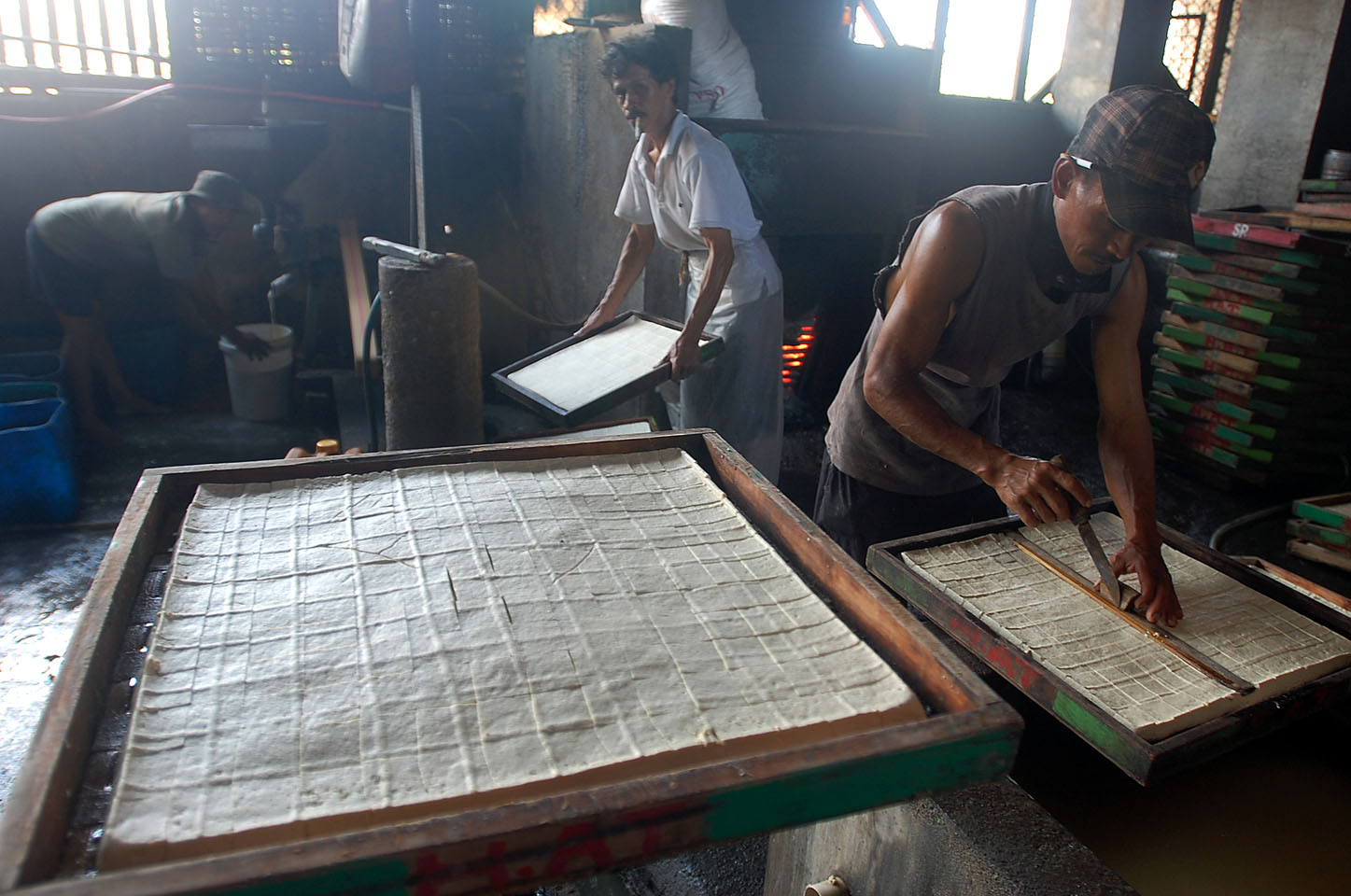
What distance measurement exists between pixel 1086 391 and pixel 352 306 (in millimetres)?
4907

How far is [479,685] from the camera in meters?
0.97

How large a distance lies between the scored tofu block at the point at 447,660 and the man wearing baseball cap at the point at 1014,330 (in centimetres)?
65

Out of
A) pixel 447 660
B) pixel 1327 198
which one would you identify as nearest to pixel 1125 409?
pixel 447 660

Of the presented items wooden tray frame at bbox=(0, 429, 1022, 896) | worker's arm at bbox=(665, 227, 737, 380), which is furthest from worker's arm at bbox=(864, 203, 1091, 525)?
worker's arm at bbox=(665, 227, 737, 380)

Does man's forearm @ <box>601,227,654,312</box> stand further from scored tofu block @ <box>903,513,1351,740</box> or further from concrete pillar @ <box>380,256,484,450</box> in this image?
scored tofu block @ <box>903,513,1351,740</box>

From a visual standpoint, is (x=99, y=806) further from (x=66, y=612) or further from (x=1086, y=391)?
(x=1086, y=391)

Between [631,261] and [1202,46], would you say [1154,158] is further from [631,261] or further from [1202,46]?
[1202,46]

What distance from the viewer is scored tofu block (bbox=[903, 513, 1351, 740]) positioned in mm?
1317

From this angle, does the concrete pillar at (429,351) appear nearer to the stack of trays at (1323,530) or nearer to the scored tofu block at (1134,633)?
the scored tofu block at (1134,633)

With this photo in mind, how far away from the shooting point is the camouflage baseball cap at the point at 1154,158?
5.20 ft

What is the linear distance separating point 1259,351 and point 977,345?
3.39 m

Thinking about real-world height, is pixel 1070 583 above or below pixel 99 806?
below

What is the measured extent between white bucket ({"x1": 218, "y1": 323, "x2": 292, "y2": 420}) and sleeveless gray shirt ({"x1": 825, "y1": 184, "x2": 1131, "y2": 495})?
13.3 ft

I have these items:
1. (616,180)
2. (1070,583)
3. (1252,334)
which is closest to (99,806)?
(1070,583)
